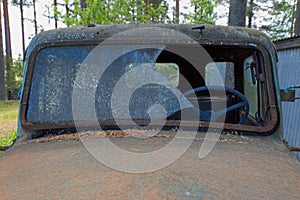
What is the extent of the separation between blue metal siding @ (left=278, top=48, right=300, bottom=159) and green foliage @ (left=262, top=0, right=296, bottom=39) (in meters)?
12.4

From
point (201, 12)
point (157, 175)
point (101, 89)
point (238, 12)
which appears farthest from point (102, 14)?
point (157, 175)

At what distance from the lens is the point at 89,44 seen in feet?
6.57

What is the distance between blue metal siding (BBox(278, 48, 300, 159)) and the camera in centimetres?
577

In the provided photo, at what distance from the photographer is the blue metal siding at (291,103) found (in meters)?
5.77

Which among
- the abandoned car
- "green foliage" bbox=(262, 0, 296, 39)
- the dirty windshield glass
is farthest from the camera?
"green foliage" bbox=(262, 0, 296, 39)

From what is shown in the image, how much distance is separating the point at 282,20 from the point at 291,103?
14.2 meters

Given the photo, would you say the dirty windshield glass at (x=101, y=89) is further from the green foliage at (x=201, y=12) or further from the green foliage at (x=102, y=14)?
the green foliage at (x=201, y=12)

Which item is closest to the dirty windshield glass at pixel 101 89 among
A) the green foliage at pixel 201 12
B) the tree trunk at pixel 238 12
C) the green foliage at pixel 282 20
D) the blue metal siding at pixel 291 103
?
the blue metal siding at pixel 291 103

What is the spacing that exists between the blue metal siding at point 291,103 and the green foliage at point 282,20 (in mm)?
12449

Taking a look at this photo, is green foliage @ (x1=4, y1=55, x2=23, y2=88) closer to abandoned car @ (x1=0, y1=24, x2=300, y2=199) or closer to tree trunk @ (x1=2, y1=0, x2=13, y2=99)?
tree trunk @ (x1=2, y1=0, x2=13, y2=99)

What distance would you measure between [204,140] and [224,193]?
0.64 m

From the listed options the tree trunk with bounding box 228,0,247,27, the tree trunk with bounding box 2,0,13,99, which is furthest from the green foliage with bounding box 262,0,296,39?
the tree trunk with bounding box 2,0,13,99

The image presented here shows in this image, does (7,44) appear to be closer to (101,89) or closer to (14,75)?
(14,75)

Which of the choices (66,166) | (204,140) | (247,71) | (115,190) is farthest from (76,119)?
(247,71)
